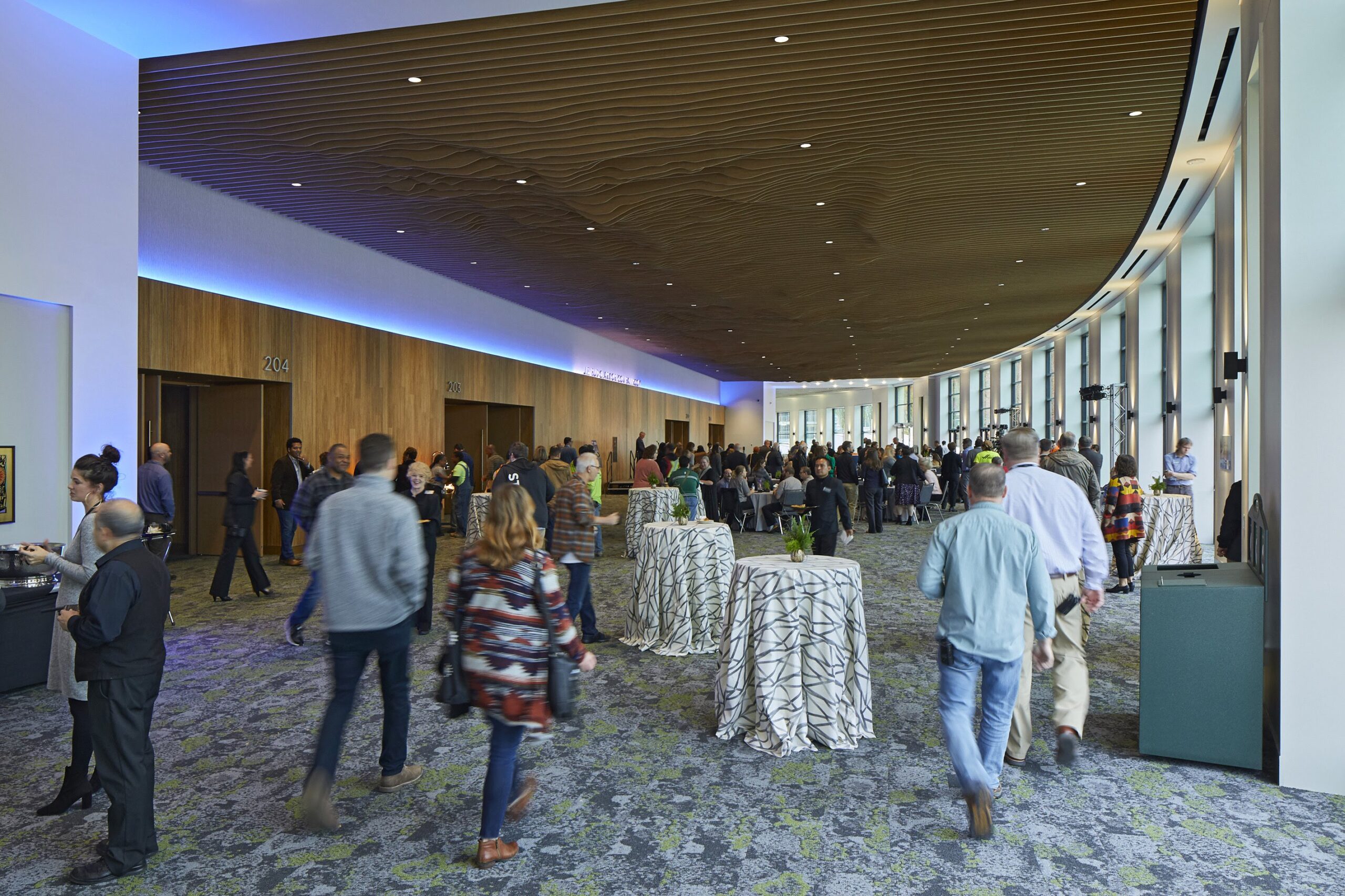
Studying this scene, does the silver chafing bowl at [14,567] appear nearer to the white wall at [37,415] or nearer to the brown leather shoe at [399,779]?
the white wall at [37,415]

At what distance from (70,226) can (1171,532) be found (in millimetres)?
10911

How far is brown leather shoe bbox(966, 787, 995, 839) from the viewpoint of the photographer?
316 centimetres

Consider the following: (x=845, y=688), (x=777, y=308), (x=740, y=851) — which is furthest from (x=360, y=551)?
(x=777, y=308)

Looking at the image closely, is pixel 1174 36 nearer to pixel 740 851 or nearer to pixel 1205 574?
pixel 1205 574

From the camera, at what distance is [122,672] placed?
9.25 ft

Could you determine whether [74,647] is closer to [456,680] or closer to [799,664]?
[456,680]

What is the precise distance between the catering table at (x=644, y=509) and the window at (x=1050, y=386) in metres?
17.6

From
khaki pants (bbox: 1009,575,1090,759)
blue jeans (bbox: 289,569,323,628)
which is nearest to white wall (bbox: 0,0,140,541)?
blue jeans (bbox: 289,569,323,628)

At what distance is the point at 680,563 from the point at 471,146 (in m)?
4.57

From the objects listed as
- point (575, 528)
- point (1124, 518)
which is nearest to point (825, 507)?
point (575, 528)

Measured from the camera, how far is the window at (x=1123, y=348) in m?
18.0

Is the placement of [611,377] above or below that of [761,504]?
above

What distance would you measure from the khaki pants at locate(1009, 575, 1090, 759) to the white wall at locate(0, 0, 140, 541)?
636 centimetres

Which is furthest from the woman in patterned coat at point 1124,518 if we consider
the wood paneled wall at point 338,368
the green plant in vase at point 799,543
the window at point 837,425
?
the window at point 837,425
